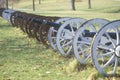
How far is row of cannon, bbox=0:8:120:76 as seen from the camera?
25.3 ft

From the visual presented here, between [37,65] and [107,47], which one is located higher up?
[107,47]

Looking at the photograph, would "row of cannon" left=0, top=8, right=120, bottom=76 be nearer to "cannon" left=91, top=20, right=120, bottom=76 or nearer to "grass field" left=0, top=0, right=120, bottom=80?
"cannon" left=91, top=20, right=120, bottom=76

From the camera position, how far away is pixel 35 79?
8.45 meters

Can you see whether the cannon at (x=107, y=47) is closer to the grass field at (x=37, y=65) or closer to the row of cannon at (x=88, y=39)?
the row of cannon at (x=88, y=39)

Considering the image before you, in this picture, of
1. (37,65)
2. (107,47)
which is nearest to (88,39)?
(37,65)

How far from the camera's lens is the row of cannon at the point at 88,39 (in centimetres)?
770

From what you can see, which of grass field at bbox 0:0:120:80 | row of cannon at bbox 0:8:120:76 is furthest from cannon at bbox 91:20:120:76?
grass field at bbox 0:0:120:80

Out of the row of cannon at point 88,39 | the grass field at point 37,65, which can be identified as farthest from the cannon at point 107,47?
the grass field at point 37,65

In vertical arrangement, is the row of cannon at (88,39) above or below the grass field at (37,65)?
above

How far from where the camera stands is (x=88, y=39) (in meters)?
9.70

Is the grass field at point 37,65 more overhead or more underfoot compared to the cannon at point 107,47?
more underfoot

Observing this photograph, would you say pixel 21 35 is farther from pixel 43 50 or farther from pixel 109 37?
pixel 109 37

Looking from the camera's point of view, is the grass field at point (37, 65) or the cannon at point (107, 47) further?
the grass field at point (37, 65)

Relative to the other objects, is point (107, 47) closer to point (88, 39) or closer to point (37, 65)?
point (88, 39)
